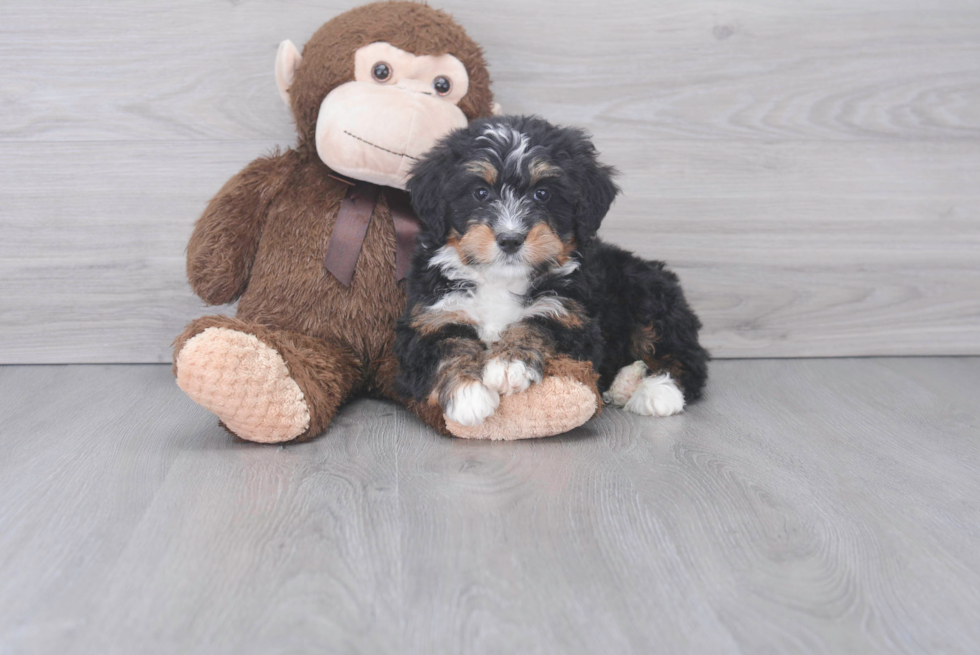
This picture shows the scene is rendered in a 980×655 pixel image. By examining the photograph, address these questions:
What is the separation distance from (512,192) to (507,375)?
40cm

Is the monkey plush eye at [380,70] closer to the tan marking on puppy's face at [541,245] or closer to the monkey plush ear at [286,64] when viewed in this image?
the monkey plush ear at [286,64]

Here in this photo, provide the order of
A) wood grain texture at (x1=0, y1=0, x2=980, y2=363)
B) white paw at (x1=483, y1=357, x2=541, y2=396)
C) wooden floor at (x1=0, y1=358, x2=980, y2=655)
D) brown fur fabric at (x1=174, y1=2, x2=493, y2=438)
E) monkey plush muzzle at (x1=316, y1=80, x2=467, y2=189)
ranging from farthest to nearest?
wood grain texture at (x1=0, y1=0, x2=980, y2=363) → brown fur fabric at (x1=174, y1=2, x2=493, y2=438) → monkey plush muzzle at (x1=316, y1=80, x2=467, y2=189) → white paw at (x1=483, y1=357, x2=541, y2=396) → wooden floor at (x1=0, y1=358, x2=980, y2=655)

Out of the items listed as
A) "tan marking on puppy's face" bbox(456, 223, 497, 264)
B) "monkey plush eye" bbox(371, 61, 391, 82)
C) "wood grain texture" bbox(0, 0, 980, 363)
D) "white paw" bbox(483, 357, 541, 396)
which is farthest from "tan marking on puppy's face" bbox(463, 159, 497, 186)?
"wood grain texture" bbox(0, 0, 980, 363)

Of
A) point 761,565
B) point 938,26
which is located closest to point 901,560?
point 761,565

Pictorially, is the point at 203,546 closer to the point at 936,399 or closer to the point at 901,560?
the point at 901,560

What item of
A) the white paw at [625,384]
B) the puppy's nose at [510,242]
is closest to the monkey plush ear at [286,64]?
the puppy's nose at [510,242]

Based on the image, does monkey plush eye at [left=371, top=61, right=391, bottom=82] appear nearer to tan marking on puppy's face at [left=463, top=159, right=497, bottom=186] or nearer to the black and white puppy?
the black and white puppy

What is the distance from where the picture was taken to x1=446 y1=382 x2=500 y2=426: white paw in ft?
5.58

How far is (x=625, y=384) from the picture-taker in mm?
2158

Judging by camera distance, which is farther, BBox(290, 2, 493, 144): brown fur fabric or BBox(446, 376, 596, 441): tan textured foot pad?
BBox(290, 2, 493, 144): brown fur fabric

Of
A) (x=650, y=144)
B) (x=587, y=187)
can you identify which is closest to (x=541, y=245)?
(x=587, y=187)

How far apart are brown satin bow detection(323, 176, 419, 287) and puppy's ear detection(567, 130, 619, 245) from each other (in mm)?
509

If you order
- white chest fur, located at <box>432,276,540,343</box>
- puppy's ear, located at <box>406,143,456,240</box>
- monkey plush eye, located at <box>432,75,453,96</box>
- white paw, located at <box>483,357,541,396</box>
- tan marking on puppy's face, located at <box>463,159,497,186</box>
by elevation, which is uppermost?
monkey plush eye, located at <box>432,75,453,96</box>

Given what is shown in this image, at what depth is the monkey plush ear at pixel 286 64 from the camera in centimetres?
216
